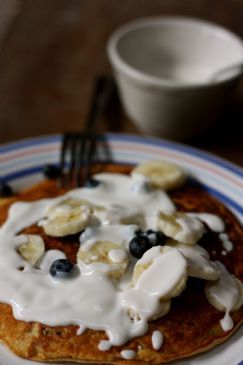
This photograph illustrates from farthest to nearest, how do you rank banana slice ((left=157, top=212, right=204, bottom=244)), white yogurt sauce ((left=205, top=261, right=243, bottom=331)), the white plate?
the white plate, banana slice ((left=157, top=212, right=204, bottom=244)), white yogurt sauce ((left=205, top=261, right=243, bottom=331))

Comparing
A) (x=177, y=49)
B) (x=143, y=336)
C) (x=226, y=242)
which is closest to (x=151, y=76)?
(x=177, y=49)

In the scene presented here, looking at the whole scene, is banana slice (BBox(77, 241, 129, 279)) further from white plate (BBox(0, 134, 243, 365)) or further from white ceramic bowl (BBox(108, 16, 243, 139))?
white ceramic bowl (BBox(108, 16, 243, 139))

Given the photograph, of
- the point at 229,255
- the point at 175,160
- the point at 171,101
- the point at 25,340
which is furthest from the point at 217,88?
the point at 25,340

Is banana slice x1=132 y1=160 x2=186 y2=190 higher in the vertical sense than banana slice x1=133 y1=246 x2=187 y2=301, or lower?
lower

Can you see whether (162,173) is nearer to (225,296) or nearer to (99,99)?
(225,296)

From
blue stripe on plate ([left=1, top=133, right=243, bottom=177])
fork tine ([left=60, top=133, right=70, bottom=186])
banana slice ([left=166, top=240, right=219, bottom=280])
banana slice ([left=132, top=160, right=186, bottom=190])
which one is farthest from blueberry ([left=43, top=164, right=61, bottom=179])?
banana slice ([left=166, top=240, right=219, bottom=280])

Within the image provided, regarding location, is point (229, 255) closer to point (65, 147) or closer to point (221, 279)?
point (221, 279)
